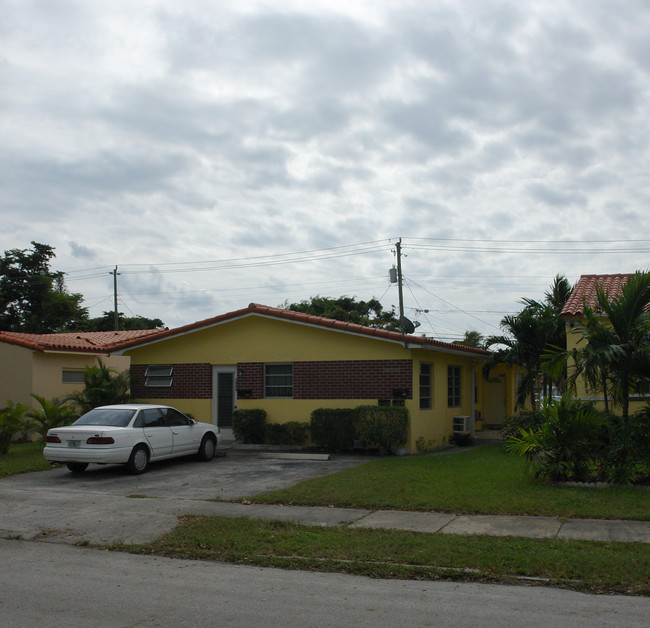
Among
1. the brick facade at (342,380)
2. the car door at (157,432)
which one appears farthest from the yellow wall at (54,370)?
the car door at (157,432)

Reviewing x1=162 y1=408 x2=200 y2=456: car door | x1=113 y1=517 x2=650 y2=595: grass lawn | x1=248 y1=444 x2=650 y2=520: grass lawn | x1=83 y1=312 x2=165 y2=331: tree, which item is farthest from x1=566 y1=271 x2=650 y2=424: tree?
x1=83 y1=312 x2=165 y2=331: tree

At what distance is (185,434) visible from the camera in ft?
50.2

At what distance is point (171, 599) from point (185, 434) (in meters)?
9.33

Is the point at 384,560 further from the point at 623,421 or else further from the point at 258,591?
the point at 623,421

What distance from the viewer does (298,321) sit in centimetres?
1828

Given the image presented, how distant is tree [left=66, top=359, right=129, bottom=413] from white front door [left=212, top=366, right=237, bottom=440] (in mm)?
2465

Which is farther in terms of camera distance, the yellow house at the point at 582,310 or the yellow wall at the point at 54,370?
the yellow wall at the point at 54,370

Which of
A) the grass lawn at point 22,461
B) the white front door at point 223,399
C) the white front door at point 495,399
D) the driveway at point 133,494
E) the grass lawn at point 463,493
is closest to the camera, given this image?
the driveway at point 133,494

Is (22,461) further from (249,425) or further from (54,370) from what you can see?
(54,370)

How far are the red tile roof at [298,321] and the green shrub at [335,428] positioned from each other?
2060 mm

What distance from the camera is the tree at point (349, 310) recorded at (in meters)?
47.8

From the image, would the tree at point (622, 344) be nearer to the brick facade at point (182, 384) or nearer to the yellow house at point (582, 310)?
the yellow house at point (582, 310)

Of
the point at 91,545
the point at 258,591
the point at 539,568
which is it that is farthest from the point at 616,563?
the point at 91,545

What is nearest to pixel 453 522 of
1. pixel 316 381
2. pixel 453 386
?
pixel 316 381
